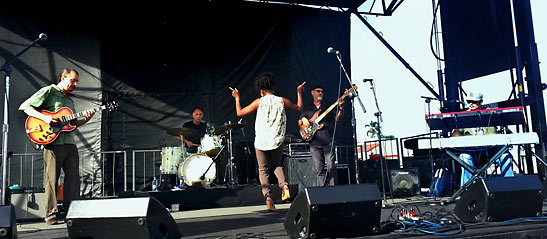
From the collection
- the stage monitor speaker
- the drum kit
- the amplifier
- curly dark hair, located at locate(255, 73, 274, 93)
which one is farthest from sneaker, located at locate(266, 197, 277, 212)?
the stage monitor speaker

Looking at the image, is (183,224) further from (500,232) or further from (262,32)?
(262,32)

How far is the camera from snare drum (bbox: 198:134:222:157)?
23.4ft

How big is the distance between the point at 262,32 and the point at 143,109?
3060mm

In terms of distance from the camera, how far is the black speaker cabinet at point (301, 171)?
288 inches

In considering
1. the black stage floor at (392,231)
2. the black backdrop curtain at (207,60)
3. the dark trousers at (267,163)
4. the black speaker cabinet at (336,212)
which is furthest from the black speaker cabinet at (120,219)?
the black backdrop curtain at (207,60)

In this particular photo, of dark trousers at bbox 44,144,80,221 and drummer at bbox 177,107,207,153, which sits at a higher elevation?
drummer at bbox 177,107,207,153

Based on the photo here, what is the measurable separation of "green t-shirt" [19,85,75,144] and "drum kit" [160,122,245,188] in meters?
2.35

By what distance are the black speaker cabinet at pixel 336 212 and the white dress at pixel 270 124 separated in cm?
171

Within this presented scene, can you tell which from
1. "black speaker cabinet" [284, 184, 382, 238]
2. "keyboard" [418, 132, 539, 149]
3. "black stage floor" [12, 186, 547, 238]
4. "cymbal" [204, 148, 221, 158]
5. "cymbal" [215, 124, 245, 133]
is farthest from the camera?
"cymbal" [204, 148, 221, 158]

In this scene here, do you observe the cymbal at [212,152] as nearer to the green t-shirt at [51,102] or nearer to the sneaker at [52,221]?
the green t-shirt at [51,102]

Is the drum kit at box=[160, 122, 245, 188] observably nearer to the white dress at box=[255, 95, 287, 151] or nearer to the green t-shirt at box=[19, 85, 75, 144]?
the white dress at box=[255, 95, 287, 151]

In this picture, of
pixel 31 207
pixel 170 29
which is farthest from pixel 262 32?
pixel 31 207

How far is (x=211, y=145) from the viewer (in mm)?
7164

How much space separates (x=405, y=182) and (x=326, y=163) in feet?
6.39
